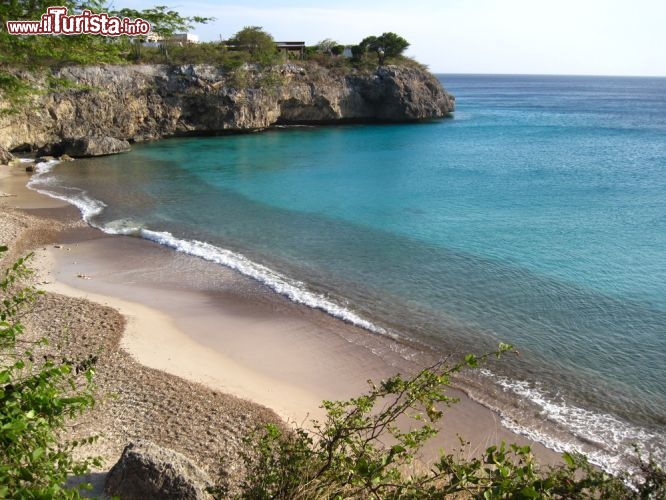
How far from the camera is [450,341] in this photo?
15305 millimetres

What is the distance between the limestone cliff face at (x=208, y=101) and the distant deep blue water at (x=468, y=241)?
200 inches

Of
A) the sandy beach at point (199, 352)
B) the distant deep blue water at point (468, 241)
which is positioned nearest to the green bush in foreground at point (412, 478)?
the sandy beach at point (199, 352)

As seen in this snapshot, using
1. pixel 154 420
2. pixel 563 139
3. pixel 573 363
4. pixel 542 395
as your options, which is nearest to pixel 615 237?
pixel 573 363

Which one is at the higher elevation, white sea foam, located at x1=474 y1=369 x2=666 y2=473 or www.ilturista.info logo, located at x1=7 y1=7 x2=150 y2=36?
www.ilturista.info logo, located at x1=7 y1=7 x2=150 y2=36

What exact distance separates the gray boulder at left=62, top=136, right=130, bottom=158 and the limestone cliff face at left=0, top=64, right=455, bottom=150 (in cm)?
374

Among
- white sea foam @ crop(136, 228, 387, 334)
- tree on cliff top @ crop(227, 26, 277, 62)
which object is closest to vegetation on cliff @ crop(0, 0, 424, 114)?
tree on cliff top @ crop(227, 26, 277, 62)

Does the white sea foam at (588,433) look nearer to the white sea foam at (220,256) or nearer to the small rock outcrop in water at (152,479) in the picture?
the white sea foam at (220,256)

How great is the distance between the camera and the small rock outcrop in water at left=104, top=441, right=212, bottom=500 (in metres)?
7.48

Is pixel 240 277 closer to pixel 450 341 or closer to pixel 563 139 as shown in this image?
pixel 450 341

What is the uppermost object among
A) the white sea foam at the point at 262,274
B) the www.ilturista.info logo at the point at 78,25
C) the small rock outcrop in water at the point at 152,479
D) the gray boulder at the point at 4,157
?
the www.ilturista.info logo at the point at 78,25

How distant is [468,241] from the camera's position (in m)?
23.6

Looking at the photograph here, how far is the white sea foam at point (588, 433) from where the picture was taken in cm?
1091

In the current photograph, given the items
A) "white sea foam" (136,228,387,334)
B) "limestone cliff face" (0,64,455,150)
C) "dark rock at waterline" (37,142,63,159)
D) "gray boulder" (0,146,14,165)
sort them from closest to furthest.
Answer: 1. "white sea foam" (136,228,387,334)
2. "gray boulder" (0,146,14,165)
3. "dark rock at waterline" (37,142,63,159)
4. "limestone cliff face" (0,64,455,150)

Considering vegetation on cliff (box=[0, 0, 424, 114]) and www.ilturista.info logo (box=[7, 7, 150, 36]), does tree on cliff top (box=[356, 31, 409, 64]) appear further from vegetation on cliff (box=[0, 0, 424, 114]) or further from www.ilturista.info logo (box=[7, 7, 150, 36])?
www.ilturista.info logo (box=[7, 7, 150, 36])
